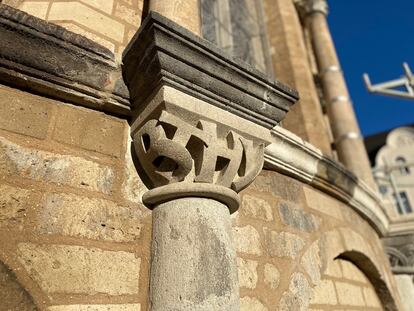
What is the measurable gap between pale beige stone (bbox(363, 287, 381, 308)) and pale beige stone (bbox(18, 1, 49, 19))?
2963 millimetres

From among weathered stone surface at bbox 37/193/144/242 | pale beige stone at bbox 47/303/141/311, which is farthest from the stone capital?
pale beige stone at bbox 47/303/141/311

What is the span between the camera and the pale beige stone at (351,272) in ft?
8.37

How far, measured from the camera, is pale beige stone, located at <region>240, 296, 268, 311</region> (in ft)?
4.67

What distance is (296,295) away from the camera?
1714mm

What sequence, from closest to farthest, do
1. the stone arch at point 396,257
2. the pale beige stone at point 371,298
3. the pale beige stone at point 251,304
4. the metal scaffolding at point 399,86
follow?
the pale beige stone at point 251,304
the pale beige stone at point 371,298
the stone arch at point 396,257
the metal scaffolding at point 399,86

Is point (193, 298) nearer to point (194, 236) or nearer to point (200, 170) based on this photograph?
point (194, 236)

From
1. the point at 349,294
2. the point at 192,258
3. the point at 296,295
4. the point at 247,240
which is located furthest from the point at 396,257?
the point at 192,258

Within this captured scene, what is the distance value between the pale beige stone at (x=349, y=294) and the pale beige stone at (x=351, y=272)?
0.07 m

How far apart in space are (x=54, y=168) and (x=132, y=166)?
11.2 inches

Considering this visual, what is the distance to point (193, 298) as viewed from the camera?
41.3 inches

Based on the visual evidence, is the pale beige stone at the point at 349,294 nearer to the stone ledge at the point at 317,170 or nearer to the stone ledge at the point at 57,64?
the stone ledge at the point at 317,170

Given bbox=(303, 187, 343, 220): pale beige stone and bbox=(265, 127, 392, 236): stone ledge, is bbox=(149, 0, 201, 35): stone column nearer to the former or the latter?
bbox=(265, 127, 392, 236): stone ledge

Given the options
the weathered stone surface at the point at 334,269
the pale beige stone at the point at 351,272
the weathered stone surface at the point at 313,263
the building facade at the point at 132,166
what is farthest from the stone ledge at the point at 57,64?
the pale beige stone at the point at 351,272

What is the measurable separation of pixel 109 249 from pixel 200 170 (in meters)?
0.41
